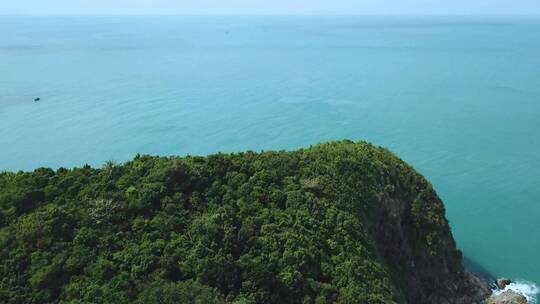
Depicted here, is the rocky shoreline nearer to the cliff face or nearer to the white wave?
the white wave

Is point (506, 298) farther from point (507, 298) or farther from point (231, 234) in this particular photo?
point (231, 234)

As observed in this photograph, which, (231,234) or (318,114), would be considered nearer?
(231,234)

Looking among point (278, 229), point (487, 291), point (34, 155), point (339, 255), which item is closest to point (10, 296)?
point (278, 229)

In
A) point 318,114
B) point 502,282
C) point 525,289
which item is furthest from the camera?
point 318,114

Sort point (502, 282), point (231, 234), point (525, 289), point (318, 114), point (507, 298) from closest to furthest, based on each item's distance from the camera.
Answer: point (231, 234) → point (507, 298) → point (525, 289) → point (502, 282) → point (318, 114)

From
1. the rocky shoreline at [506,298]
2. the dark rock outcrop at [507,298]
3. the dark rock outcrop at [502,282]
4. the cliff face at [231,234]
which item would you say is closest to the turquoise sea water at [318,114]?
the dark rock outcrop at [502,282]

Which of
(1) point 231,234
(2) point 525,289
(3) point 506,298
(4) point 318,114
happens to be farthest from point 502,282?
(4) point 318,114

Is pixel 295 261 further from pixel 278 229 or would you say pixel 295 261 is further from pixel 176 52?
pixel 176 52
